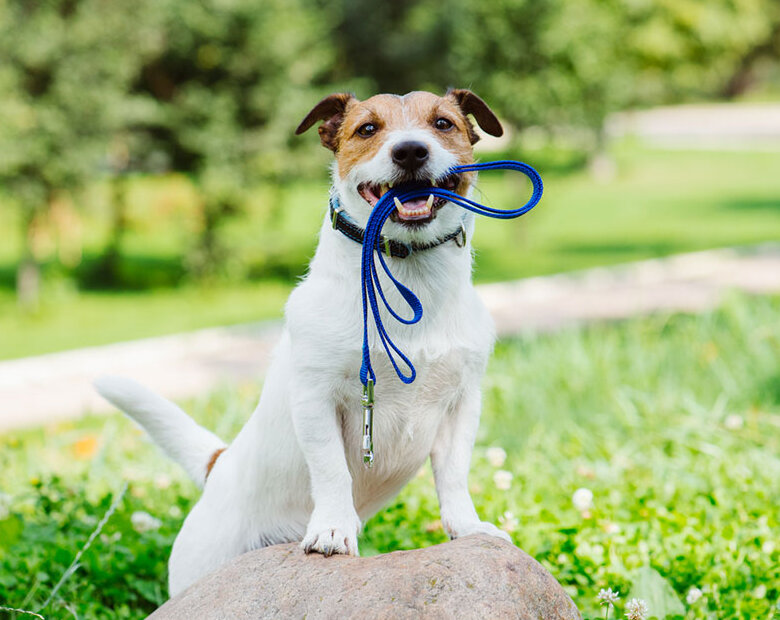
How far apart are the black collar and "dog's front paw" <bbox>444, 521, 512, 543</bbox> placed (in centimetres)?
82

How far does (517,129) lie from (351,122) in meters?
11.2

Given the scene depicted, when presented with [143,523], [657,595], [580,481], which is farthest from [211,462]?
[580,481]

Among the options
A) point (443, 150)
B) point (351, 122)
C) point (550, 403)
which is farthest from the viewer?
point (550, 403)

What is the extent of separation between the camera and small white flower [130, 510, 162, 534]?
4082 mm

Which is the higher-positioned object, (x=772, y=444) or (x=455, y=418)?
(x=455, y=418)

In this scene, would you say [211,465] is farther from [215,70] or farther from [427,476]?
[215,70]

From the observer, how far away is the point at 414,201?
2586 millimetres

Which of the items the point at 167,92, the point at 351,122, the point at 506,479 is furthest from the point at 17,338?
the point at 351,122

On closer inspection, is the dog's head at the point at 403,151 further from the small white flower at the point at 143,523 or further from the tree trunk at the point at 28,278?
the tree trunk at the point at 28,278

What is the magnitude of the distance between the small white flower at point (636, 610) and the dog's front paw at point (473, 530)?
45cm

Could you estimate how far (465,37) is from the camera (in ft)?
44.3

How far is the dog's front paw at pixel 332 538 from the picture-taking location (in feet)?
8.73

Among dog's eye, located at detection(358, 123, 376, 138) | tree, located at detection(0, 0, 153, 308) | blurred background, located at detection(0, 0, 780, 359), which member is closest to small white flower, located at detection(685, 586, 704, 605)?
dog's eye, located at detection(358, 123, 376, 138)

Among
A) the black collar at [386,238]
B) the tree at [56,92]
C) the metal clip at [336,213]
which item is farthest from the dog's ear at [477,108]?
the tree at [56,92]
